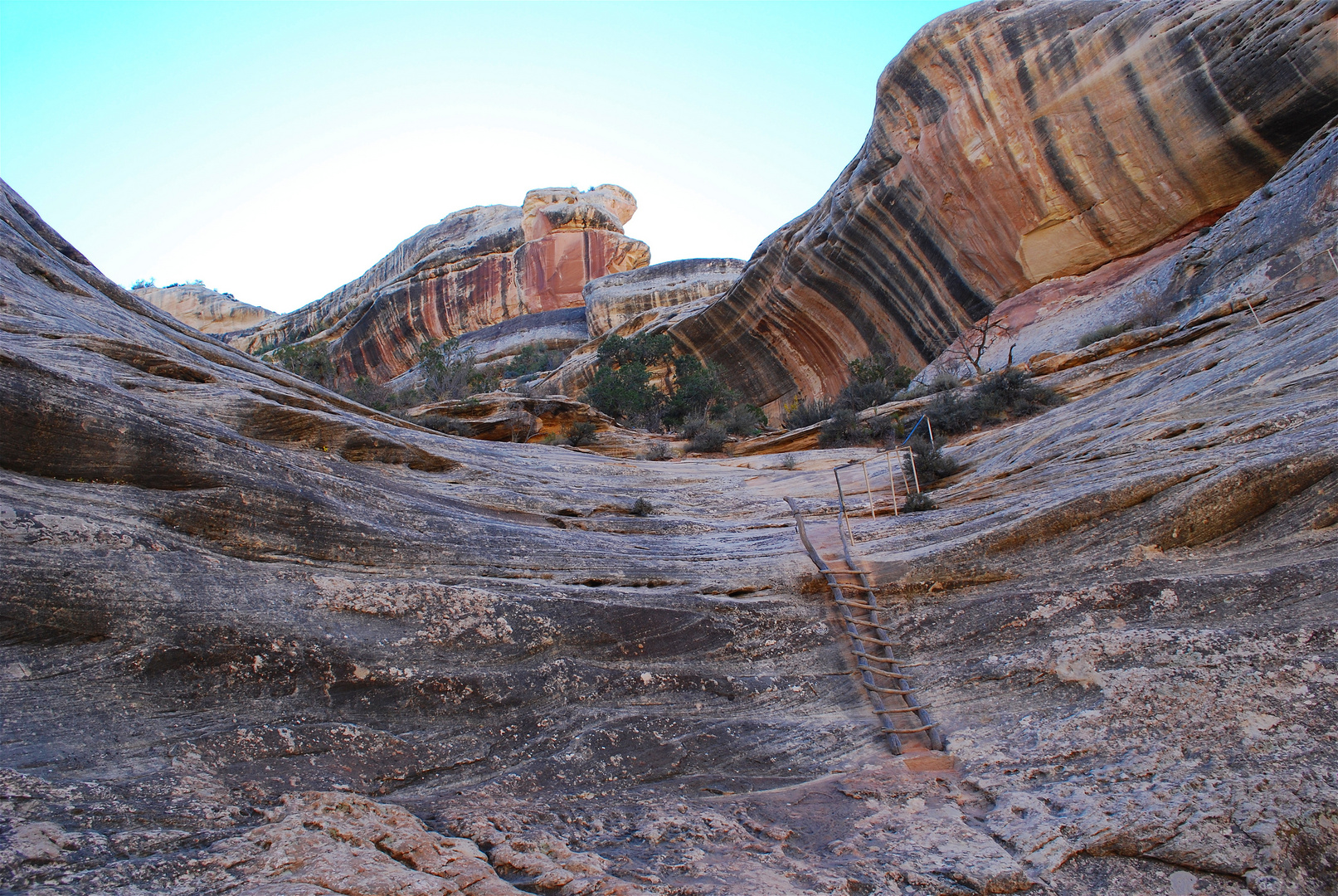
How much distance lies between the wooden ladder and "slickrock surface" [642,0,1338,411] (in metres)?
Answer: 17.7

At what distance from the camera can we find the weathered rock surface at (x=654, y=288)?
40000mm

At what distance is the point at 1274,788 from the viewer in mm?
4398

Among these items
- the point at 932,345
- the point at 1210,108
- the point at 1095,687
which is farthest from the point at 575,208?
the point at 1095,687

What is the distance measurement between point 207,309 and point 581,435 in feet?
174

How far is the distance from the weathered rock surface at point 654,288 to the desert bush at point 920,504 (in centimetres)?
3019

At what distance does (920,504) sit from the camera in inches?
389

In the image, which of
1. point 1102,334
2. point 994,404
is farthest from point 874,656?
point 1102,334

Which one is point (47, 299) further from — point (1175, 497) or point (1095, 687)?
point (1175, 497)

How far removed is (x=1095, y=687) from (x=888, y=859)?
7.46 feet

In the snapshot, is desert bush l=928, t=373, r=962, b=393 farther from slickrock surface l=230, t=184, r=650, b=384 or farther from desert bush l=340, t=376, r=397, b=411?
slickrock surface l=230, t=184, r=650, b=384

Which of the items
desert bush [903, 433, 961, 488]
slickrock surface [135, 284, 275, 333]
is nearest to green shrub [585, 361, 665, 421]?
desert bush [903, 433, 961, 488]

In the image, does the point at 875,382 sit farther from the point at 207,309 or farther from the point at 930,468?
the point at 207,309

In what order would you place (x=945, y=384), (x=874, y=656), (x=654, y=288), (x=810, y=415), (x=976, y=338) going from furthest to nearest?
(x=654, y=288), (x=976, y=338), (x=810, y=415), (x=945, y=384), (x=874, y=656)

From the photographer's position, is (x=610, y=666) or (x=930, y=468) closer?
(x=610, y=666)
